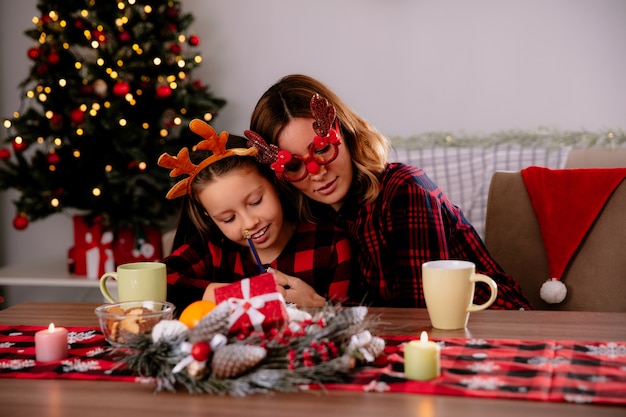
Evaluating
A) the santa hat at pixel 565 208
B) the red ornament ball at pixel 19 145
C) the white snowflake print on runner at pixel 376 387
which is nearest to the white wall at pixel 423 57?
the red ornament ball at pixel 19 145

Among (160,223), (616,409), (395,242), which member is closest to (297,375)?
→ (616,409)

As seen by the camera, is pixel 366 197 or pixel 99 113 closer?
pixel 366 197

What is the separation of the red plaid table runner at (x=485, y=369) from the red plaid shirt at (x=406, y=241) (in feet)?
1.83

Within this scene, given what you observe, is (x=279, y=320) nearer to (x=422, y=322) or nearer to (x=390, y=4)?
(x=422, y=322)

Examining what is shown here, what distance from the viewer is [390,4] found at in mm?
3557

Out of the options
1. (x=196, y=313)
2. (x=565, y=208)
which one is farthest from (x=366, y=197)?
(x=196, y=313)

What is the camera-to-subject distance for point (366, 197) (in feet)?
5.99

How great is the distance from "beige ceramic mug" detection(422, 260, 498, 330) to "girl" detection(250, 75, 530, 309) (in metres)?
0.41

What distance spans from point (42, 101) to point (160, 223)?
0.73m

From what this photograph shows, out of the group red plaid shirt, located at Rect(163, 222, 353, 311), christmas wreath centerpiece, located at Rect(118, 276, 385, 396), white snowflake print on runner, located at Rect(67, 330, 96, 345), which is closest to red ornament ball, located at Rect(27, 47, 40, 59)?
red plaid shirt, located at Rect(163, 222, 353, 311)

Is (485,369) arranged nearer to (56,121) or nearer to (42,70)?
(56,121)

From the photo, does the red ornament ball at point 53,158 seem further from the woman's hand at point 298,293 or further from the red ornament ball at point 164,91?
the woman's hand at point 298,293

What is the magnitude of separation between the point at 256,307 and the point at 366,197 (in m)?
0.83

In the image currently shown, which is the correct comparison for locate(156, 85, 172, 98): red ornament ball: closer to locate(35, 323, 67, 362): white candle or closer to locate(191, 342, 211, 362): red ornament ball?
locate(35, 323, 67, 362): white candle
